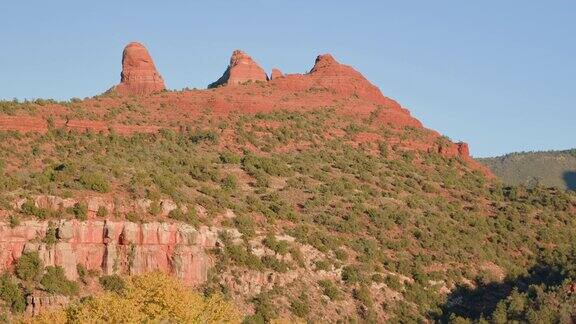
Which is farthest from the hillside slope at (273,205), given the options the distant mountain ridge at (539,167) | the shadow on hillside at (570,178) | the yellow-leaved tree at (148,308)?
the shadow on hillside at (570,178)

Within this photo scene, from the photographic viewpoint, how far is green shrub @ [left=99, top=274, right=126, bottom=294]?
53.1m

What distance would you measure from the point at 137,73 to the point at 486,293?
47.4m

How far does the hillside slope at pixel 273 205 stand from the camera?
55.1 meters

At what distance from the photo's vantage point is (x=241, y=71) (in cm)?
10356

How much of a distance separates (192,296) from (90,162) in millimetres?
22851

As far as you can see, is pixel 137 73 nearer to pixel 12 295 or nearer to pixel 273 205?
pixel 273 205

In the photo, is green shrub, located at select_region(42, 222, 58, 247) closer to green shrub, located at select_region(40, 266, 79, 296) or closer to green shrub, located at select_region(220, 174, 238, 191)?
green shrub, located at select_region(40, 266, 79, 296)

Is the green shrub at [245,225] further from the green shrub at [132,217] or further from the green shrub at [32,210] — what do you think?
the green shrub at [32,210]

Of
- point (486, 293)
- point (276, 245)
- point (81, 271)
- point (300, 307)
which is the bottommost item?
point (300, 307)

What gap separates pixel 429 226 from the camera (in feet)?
236

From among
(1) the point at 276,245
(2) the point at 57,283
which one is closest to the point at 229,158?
(1) the point at 276,245

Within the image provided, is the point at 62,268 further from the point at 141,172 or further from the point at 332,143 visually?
the point at 332,143

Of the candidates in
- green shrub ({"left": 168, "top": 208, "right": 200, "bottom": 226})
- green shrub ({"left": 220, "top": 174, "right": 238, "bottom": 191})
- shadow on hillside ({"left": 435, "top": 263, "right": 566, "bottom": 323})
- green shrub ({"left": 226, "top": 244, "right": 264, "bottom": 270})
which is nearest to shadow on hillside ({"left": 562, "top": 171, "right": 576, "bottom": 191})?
shadow on hillside ({"left": 435, "top": 263, "right": 566, "bottom": 323})

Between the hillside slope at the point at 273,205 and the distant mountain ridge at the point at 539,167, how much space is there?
237 ft
